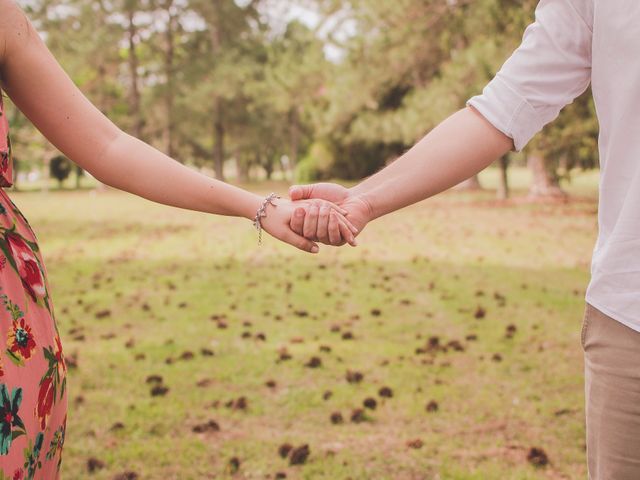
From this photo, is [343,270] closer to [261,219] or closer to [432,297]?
[432,297]

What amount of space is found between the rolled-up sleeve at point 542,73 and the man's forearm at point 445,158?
0.05 m

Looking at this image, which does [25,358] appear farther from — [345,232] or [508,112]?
[508,112]

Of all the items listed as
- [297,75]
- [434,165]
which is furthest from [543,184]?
[434,165]

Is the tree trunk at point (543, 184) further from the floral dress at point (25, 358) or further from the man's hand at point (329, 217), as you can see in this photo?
the floral dress at point (25, 358)

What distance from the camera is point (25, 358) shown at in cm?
136

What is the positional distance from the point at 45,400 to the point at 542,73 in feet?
4.35

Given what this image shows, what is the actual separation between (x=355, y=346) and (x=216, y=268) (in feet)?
12.3

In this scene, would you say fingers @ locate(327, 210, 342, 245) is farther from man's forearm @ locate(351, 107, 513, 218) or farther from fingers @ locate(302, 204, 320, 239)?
man's forearm @ locate(351, 107, 513, 218)

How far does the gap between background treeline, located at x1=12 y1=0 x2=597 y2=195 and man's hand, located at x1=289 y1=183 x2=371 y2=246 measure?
8.01m

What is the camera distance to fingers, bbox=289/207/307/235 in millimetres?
2076

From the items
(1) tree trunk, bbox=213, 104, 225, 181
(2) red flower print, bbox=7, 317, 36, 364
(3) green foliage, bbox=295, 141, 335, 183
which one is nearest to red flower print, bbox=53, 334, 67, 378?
(2) red flower print, bbox=7, 317, 36, 364

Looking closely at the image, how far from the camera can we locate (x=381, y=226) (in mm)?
12719

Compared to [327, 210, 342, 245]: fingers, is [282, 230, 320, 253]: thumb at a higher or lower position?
lower

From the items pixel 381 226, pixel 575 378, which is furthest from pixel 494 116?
pixel 381 226
